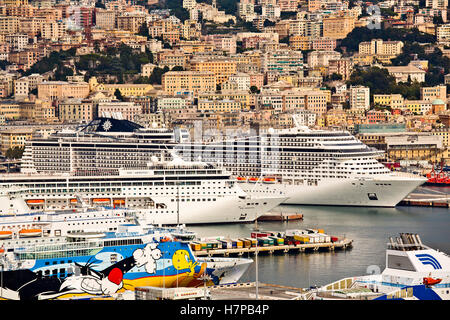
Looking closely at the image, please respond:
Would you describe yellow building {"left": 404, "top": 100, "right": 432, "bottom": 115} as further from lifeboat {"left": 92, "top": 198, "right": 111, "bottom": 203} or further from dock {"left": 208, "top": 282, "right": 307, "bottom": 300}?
dock {"left": 208, "top": 282, "right": 307, "bottom": 300}

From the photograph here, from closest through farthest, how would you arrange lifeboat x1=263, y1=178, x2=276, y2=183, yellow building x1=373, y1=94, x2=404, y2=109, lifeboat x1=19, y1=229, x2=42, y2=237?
1. lifeboat x1=19, y1=229, x2=42, y2=237
2. lifeboat x1=263, y1=178, x2=276, y2=183
3. yellow building x1=373, y1=94, x2=404, y2=109

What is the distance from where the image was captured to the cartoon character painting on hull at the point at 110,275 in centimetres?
1197

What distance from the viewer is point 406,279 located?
992 cm

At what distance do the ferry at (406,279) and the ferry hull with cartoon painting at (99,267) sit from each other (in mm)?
2847

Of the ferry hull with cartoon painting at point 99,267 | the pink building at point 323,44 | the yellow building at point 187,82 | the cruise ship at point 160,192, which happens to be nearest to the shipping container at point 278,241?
the cruise ship at point 160,192

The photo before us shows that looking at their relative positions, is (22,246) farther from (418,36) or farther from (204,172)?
(418,36)

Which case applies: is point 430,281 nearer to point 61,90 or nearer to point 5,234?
point 5,234

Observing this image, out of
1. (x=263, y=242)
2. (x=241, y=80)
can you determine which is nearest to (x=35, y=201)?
(x=263, y=242)

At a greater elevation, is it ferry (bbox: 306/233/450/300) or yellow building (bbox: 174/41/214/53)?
yellow building (bbox: 174/41/214/53)

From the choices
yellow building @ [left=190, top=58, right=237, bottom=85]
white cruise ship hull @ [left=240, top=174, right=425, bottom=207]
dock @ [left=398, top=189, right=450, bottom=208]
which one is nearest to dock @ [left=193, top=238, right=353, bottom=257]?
white cruise ship hull @ [left=240, top=174, right=425, bottom=207]

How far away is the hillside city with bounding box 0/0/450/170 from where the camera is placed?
4103 centimetres

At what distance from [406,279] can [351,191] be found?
54.5 ft

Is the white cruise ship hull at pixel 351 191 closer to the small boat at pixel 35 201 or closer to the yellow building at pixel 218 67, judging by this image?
the small boat at pixel 35 201

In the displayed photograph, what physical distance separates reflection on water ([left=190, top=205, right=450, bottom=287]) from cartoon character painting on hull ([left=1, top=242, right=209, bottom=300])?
1.65 metres
